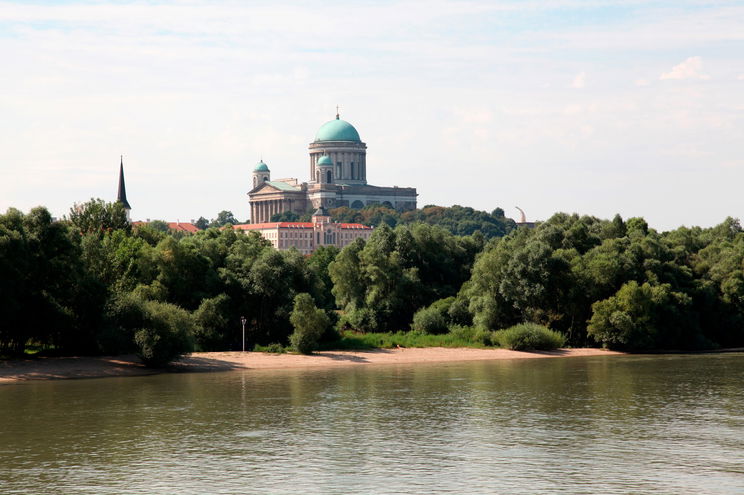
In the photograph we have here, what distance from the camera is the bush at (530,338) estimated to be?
7425 cm

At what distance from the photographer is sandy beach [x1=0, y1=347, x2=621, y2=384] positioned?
5719 cm

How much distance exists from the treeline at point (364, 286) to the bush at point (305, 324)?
15 cm

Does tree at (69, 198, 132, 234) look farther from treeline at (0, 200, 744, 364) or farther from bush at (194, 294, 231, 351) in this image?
bush at (194, 294, 231, 351)

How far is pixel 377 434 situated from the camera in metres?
38.5

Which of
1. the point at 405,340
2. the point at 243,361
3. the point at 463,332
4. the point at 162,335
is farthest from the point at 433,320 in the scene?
the point at 162,335

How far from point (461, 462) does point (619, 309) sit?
4427 cm

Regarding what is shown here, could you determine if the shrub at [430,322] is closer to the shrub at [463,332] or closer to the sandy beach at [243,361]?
the shrub at [463,332]

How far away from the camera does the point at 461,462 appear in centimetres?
3322

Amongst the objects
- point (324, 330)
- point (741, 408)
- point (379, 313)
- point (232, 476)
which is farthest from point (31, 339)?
point (741, 408)

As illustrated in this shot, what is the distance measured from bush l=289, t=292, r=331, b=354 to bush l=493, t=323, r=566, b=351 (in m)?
14.1

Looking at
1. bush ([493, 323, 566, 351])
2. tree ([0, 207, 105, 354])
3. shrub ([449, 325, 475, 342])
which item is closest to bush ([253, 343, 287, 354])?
tree ([0, 207, 105, 354])

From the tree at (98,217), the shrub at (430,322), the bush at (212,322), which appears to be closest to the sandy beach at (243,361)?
the bush at (212,322)

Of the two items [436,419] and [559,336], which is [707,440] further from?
[559,336]

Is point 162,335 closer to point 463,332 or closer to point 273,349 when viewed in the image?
point 273,349
